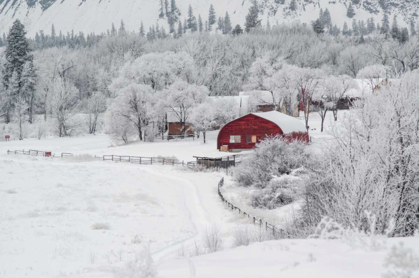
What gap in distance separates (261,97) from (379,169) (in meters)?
64.3

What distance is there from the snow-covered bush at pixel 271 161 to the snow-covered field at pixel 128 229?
3566mm

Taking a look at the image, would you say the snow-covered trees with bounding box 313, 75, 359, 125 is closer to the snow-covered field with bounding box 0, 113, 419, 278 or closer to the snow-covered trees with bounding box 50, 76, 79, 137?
the snow-covered field with bounding box 0, 113, 419, 278

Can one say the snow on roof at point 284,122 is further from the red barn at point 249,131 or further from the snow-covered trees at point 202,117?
the snow-covered trees at point 202,117

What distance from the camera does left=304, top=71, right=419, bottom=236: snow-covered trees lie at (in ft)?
39.2

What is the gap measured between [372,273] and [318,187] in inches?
480

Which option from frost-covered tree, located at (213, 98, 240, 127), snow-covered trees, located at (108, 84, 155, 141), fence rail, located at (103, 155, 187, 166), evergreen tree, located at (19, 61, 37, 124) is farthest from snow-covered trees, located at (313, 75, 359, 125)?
evergreen tree, located at (19, 61, 37, 124)

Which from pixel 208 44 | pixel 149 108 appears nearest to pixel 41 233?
pixel 149 108

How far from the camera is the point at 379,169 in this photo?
13.4m

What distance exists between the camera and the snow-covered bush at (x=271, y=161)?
2838 cm

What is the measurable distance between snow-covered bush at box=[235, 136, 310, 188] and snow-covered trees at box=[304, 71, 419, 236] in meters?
11.1

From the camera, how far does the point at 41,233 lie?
17375 millimetres

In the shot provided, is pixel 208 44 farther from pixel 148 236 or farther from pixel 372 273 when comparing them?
pixel 372 273

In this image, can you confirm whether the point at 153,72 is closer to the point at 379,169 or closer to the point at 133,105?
the point at 133,105

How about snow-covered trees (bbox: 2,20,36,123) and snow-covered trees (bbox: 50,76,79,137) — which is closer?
snow-covered trees (bbox: 50,76,79,137)
